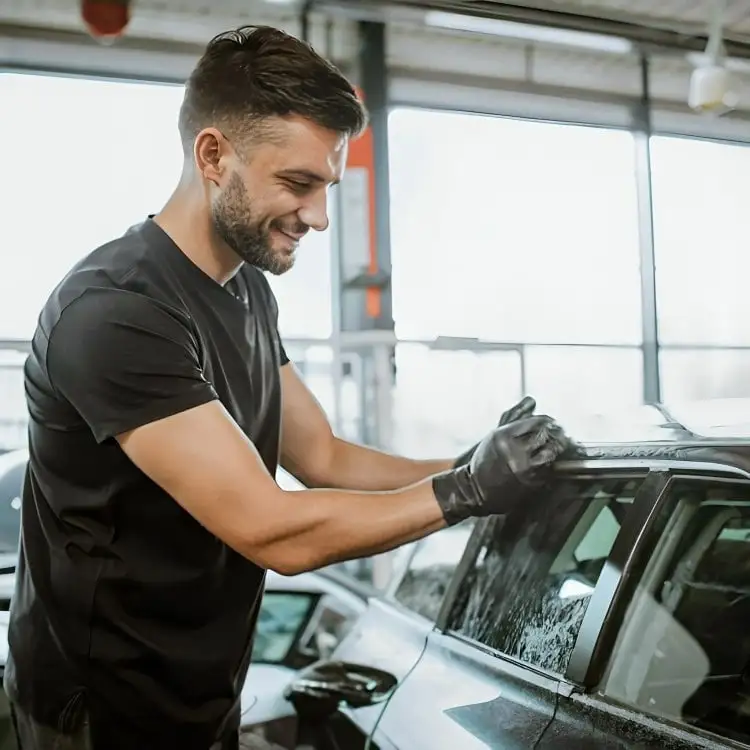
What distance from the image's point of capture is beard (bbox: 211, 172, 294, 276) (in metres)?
1.33

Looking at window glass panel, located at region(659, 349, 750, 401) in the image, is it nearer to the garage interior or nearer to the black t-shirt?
the garage interior

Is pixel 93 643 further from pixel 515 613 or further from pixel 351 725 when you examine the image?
pixel 515 613

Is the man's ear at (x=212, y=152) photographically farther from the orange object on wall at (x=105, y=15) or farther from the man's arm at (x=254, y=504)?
the orange object on wall at (x=105, y=15)

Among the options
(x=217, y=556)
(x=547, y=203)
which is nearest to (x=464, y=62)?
(x=547, y=203)

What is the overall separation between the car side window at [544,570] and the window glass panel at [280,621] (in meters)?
1.04

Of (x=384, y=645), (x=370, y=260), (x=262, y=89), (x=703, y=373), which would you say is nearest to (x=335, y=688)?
(x=384, y=645)

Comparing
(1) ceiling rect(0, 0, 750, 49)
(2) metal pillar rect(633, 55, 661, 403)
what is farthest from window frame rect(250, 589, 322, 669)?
(2) metal pillar rect(633, 55, 661, 403)

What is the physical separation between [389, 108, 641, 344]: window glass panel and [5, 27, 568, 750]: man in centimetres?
358

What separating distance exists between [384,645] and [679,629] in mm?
658

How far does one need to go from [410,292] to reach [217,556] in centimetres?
383

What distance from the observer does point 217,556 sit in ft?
4.48

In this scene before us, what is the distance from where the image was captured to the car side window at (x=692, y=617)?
1194mm

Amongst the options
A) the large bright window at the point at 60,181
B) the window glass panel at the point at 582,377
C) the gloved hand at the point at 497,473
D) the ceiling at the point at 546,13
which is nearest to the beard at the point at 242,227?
the gloved hand at the point at 497,473

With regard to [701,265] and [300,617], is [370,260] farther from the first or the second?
[701,265]
